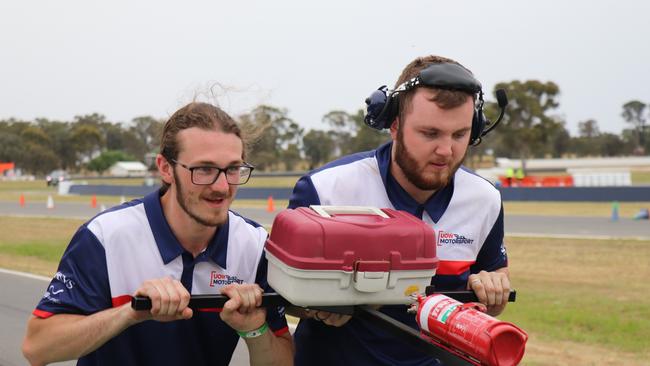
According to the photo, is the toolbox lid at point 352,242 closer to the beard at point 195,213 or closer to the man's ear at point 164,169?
the beard at point 195,213

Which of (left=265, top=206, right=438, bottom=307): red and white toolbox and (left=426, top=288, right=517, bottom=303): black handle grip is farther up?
(left=265, top=206, right=438, bottom=307): red and white toolbox

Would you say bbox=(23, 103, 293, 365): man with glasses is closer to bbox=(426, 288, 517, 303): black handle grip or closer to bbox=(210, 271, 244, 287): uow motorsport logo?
bbox=(210, 271, 244, 287): uow motorsport logo

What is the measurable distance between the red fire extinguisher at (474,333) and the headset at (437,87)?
0.84 m

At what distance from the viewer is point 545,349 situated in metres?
6.86

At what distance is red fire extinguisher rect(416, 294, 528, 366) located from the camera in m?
1.85

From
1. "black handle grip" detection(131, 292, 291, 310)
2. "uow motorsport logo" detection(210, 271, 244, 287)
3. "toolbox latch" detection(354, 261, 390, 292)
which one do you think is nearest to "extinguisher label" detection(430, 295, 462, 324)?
"toolbox latch" detection(354, 261, 390, 292)

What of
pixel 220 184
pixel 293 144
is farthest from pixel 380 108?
pixel 293 144

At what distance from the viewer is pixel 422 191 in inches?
117

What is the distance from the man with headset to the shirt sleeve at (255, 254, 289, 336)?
0.10 meters

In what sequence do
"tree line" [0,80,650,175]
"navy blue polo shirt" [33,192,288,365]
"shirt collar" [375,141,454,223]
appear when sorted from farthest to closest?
"tree line" [0,80,650,175]
"shirt collar" [375,141,454,223]
"navy blue polo shirt" [33,192,288,365]

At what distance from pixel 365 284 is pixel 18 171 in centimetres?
11381

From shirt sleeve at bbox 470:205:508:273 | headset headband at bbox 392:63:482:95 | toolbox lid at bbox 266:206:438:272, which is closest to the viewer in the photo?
toolbox lid at bbox 266:206:438:272

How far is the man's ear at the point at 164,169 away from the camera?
285 centimetres

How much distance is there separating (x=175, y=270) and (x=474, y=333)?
1388mm
